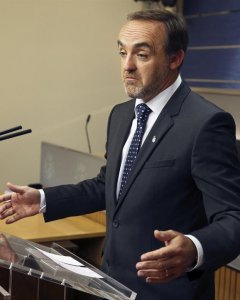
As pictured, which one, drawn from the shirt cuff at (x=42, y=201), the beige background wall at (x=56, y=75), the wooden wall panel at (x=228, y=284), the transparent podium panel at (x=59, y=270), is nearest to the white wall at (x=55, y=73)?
the beige background wall at (x=56, y=75)

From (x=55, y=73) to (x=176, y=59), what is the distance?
251cm

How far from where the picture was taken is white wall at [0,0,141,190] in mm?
3842

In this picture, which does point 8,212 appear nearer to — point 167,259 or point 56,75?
point 167,259

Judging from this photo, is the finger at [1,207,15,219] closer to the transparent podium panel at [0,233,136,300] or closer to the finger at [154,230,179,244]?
the transparent podium panel at [0,233,136,300]

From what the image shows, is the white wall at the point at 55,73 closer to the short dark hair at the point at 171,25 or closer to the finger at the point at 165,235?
the short dark hair at the point at 171,25

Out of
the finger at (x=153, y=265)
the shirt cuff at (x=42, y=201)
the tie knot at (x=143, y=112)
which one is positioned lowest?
the shirt cuff at (x=42, y=201)

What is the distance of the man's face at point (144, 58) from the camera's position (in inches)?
60.3

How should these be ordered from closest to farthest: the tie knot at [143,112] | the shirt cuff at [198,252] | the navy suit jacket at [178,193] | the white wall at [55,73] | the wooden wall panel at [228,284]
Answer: the shirt cuff at [198,252]
the navy suit jacket at [178,193]
the tie knot at [143,112]
the wooden wall panel at [228,284]
the white wall at [55,73]

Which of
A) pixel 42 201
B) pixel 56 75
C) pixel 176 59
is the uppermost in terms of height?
pixel 176 59

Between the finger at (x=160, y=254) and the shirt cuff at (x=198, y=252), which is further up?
the finger at (x=160, y=254)

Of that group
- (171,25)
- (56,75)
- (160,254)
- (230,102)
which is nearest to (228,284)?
(171,25)

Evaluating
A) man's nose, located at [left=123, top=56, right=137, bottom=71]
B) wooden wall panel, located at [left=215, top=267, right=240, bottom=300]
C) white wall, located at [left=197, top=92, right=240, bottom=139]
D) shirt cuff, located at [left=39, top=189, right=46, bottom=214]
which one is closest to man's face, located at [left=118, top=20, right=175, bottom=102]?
man's nose, located at [left=123, top=56, right=137, bottom=71]

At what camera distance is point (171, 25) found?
61.4 inches

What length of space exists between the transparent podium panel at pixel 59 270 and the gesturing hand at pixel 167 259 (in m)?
0.06
